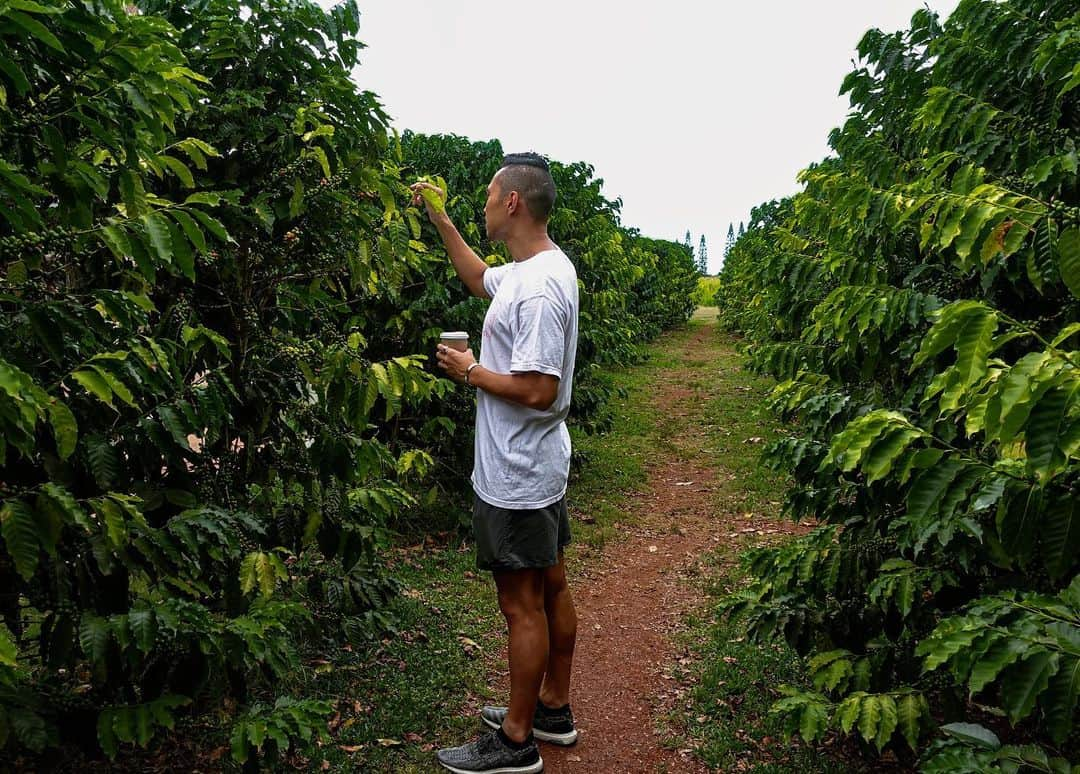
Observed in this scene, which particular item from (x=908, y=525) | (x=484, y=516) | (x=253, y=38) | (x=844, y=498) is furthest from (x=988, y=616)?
(x=253, y=38)

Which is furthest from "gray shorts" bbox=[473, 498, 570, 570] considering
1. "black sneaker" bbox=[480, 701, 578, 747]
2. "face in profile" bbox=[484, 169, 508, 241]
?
"face in profile" bbox=[484, 169, 508, 241]

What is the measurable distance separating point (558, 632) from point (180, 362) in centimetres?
204

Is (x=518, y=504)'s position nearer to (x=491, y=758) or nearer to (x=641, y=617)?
(x=491, y=758)

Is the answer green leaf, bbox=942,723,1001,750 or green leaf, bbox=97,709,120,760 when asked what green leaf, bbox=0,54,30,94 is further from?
green leaf, bbox=942,723,1001,750

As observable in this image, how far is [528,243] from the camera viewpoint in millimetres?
3297

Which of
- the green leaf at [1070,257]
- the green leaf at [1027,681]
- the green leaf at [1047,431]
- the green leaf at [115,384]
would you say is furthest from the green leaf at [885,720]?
the green leaf at [115,384]

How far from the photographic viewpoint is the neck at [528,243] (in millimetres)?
3295

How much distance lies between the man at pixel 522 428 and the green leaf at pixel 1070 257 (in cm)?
163

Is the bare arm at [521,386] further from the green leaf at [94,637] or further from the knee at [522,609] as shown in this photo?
the green leaf at [94,637]

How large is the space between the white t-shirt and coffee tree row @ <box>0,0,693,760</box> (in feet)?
1.15

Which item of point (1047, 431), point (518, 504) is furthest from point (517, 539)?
point (1047, 431)

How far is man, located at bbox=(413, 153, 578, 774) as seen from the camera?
122 inches

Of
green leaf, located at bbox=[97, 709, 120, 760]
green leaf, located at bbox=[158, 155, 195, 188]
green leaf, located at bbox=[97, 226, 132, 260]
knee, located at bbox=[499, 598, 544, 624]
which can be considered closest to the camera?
green leaf, located at bbox=[97, 226, 132, 260]

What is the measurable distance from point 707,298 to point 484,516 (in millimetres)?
54586
